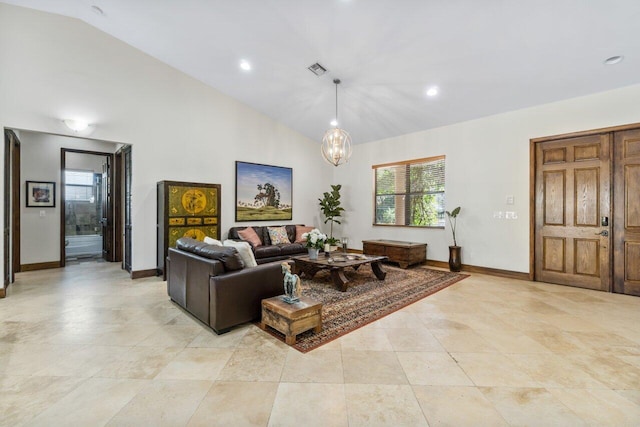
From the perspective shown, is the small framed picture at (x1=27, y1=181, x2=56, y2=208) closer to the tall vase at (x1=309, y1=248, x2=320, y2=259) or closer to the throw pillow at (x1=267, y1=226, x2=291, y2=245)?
the throw pillow at (x1=267, y1=226, x2=291, y2=245)

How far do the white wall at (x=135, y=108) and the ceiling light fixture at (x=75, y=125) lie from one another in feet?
0.29

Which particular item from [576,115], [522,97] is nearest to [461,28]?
[522,97]

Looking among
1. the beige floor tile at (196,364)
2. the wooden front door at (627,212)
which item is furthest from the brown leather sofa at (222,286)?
the wooden front door at (627,212)

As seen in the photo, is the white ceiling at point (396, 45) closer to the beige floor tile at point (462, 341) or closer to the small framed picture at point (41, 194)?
the small framed picture at point (41, 194)

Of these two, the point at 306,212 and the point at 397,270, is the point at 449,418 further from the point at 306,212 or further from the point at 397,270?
the point at 306,212

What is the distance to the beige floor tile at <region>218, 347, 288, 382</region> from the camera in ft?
6.53

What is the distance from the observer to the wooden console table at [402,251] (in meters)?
5.54

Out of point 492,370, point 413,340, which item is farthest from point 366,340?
point 492,370

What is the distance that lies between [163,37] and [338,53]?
2.68m

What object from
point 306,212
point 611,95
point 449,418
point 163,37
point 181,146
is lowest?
point 449,418

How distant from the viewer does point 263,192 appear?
643 centimetres

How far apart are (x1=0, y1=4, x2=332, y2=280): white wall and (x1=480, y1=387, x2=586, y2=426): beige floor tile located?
515cm

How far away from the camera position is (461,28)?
10.4 feet

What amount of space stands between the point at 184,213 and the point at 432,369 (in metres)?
4.47
